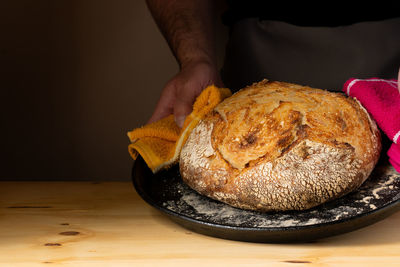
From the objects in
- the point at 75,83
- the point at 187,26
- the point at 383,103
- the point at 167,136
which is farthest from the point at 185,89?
the point at 75,83

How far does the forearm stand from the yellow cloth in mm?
292

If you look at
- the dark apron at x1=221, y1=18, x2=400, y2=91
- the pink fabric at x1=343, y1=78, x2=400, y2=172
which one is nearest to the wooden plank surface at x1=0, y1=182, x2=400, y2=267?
the pink fabric at x1=343, y1=78, x2=400, y2=172

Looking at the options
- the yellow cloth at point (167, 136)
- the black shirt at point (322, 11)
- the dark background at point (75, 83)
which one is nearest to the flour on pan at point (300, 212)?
the yellow cloth at point (167, 136)

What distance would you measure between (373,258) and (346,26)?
0.92m

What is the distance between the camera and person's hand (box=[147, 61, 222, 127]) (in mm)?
1147

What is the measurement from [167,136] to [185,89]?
0.16 metres

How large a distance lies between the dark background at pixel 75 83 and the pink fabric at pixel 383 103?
41.5 inches

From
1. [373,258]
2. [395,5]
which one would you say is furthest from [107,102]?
[373,258]

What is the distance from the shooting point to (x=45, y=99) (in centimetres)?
189

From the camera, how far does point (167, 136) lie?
1.08 meters

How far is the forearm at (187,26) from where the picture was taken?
1.35 meters

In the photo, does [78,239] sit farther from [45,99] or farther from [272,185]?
[45,99]

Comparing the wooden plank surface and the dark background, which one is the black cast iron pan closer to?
the wooden plank surface

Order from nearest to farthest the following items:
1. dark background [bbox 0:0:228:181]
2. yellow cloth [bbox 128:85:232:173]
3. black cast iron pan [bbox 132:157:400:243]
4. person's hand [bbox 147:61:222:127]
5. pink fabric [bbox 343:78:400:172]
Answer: black cast iron pan [bbox 132:157:400:243] < pink fabric [bbox 343:78:400:172] < yellow cloth [bbox 128:85:232:173] < person's hand [bbox 147:61:222:127] < dark background [bbox 0:0:228:181]
